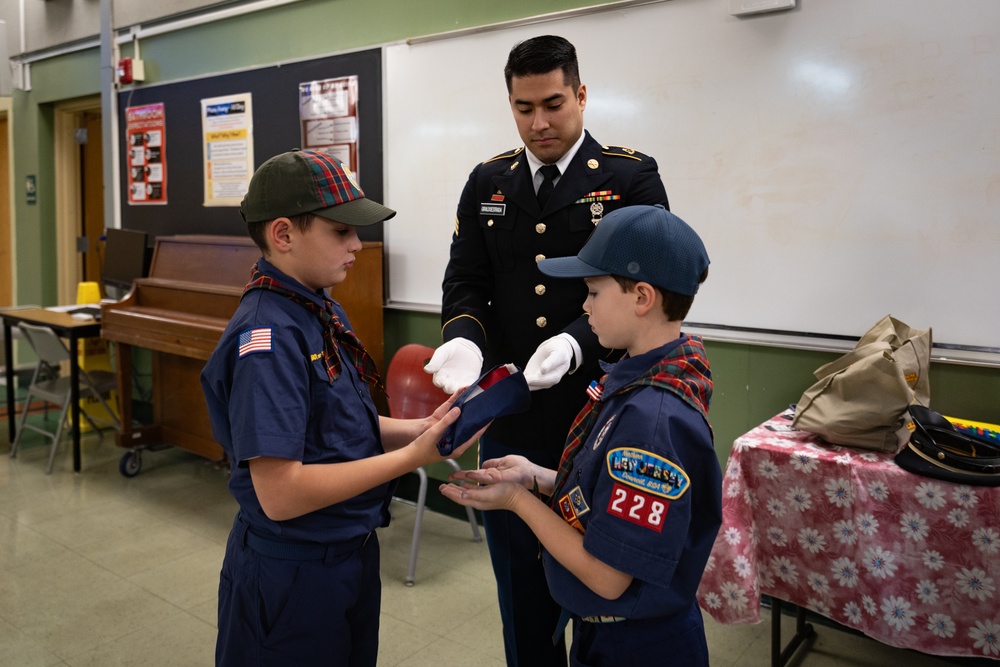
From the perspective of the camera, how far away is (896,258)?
7.93 feet

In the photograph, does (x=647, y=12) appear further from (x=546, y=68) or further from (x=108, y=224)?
(x=108, y=224)

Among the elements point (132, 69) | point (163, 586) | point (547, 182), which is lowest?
point (163, 586)

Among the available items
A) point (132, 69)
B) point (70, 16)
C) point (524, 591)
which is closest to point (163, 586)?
point (524, 591)

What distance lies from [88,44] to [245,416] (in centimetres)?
530

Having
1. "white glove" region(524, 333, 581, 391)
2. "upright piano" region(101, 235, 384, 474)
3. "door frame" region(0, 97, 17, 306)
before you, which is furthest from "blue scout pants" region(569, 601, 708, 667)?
"door frame" region(0, 97, 17, 306)

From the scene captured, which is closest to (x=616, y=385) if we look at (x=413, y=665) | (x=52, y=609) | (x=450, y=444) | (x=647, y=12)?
(x=450, y=444)

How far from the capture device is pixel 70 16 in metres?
5.52

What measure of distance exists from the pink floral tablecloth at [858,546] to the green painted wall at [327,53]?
1.43 feet

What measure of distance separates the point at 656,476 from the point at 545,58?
99cm

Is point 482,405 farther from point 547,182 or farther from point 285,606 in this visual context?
point 547,182

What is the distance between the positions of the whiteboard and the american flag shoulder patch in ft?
6.26

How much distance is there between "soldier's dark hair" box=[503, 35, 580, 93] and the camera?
5.49ft

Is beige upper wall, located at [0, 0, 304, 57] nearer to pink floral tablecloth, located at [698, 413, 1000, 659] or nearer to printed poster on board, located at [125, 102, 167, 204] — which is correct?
printed poster on board, located at [125, 102, 167, 204]

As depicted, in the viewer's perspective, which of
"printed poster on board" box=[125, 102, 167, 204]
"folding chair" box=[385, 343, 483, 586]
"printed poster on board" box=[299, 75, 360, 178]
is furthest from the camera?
"printed poster on board" box=[125, 102, 167, 204]
